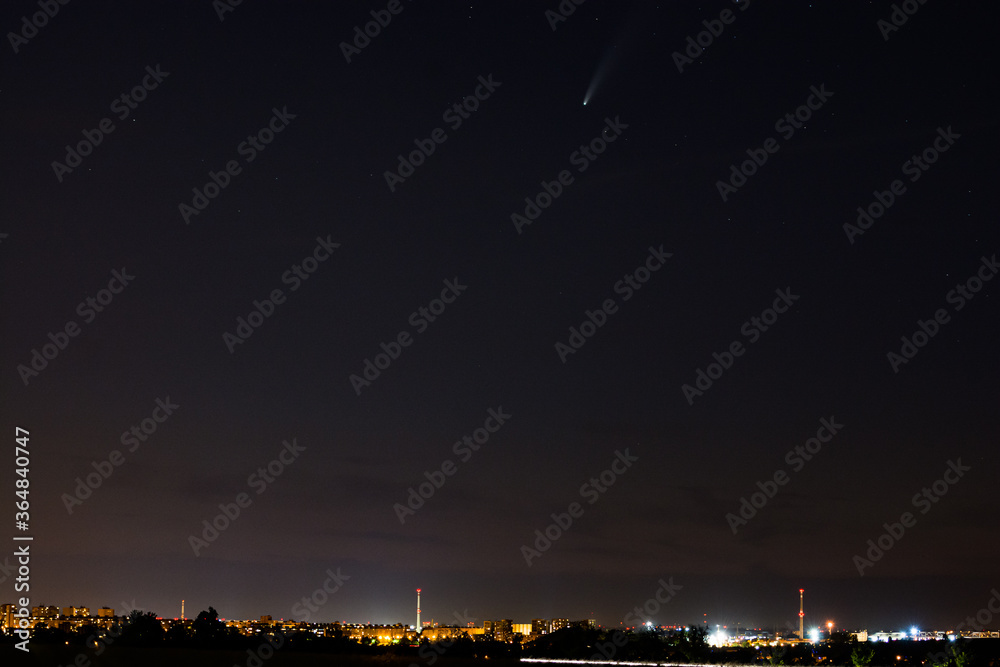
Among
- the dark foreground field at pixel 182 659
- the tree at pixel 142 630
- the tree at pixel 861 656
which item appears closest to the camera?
the tree at pixel 861 656

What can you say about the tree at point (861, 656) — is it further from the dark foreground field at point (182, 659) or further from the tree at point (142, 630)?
the tree at point (142, 630)

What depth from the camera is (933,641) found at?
63.5 ft

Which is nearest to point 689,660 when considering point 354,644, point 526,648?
point 526,648

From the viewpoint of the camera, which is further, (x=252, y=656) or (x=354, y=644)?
(x=354, y=644)

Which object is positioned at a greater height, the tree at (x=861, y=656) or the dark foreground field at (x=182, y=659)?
the dark foreground field at (x=182, y=659)

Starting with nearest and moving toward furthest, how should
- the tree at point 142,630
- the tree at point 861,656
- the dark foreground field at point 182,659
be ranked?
the tree at point 861,656, the dark foreground field at point 182,659, the tree at point 142,630

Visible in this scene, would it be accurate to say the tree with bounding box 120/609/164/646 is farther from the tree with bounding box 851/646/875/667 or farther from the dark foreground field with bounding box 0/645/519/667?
the tree with bounding box 851/646/875/667

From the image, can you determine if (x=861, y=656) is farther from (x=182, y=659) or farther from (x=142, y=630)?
(x=142, y=630)

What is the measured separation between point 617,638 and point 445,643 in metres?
3.73

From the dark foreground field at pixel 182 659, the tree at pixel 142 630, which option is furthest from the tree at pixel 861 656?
the tree at pixel 142 630

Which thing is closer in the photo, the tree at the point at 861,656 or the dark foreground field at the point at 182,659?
the tree at the point at 861,656

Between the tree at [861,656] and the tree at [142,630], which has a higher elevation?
the tree at [142,630]

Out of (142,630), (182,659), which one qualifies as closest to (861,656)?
(182,659)

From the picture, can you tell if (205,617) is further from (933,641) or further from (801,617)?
(801,617)
